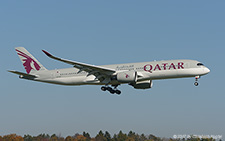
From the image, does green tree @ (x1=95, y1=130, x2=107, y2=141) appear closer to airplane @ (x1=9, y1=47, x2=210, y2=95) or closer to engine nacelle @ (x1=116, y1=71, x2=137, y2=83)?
airplane @ (x1=9, y1=47, x2=210, y2=95)

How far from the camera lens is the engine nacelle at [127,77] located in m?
46.8

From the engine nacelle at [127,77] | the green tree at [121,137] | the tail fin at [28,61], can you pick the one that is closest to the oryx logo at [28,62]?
the tail fin at [28,61]

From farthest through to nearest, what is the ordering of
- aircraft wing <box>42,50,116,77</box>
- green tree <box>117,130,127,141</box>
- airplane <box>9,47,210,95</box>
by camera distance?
green tree <box>117,130,127,141</box> < airplane <box>9,47,210,95</box> < aircraft wing <box>42,50,116,77</box>

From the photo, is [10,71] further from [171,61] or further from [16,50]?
[171,61]

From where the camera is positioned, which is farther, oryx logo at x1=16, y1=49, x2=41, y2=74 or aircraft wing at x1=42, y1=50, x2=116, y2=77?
oryx logo at x1=16, y1=49, x2=41, y2=74

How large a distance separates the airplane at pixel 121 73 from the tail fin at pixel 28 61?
212 centimetres

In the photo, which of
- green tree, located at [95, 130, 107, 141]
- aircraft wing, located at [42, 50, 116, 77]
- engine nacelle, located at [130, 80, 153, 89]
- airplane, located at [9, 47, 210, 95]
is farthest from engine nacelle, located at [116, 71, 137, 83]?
green tree, located at [95, 130, 107, 141]

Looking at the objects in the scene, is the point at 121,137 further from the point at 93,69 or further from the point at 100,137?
the point at 93,69

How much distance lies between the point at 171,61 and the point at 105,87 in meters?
10.4

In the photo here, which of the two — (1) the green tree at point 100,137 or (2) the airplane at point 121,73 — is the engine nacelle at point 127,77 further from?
(1) the green tree at point 100,137

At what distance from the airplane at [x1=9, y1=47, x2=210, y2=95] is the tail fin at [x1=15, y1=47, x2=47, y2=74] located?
6.94 ft

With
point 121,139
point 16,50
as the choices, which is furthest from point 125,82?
point 121,139

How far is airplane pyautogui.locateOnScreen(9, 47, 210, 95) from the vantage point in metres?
46.8

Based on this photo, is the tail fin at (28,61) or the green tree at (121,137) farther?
the green tree at (121,137)
